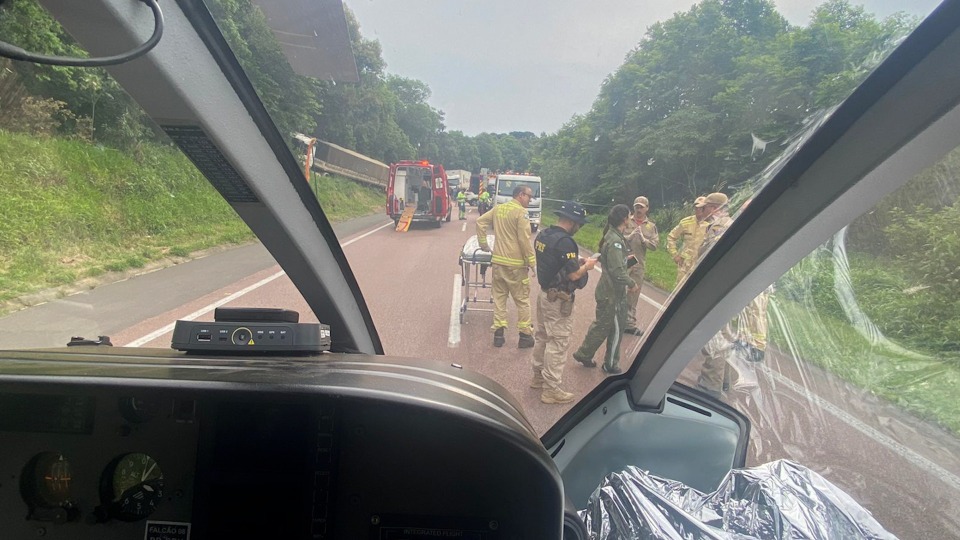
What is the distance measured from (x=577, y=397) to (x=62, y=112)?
2705 millimetres

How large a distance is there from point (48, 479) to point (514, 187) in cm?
251

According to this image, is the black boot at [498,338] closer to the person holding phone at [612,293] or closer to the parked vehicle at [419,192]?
the person holding phone at [612,293]

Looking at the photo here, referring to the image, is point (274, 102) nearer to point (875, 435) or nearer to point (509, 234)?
point (509, 234)

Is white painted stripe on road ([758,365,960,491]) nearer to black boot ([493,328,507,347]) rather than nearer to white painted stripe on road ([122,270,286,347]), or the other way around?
black boot ([493,328,507,347])

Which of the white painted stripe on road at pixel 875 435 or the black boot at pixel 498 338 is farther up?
the white painted stripe on road at pixel 875 435

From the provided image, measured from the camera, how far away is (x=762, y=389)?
246cm

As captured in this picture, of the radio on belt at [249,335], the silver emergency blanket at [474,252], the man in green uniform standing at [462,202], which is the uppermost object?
the man in green uniform standing at [462,202]

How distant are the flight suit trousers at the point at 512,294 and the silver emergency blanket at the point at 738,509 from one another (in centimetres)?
178

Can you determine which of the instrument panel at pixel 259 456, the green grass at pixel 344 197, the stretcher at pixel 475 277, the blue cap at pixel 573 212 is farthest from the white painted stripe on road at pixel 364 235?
the instrument panel at pixel 259 456

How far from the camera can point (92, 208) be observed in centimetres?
251

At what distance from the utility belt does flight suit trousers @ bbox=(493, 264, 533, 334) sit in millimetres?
214

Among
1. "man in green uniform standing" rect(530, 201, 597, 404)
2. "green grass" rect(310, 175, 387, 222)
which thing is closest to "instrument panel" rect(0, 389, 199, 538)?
"green grass" rect(310, 175, 387, 222)

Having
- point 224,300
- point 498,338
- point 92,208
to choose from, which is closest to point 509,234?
point 498,338

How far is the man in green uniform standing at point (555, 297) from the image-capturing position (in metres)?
3.48
